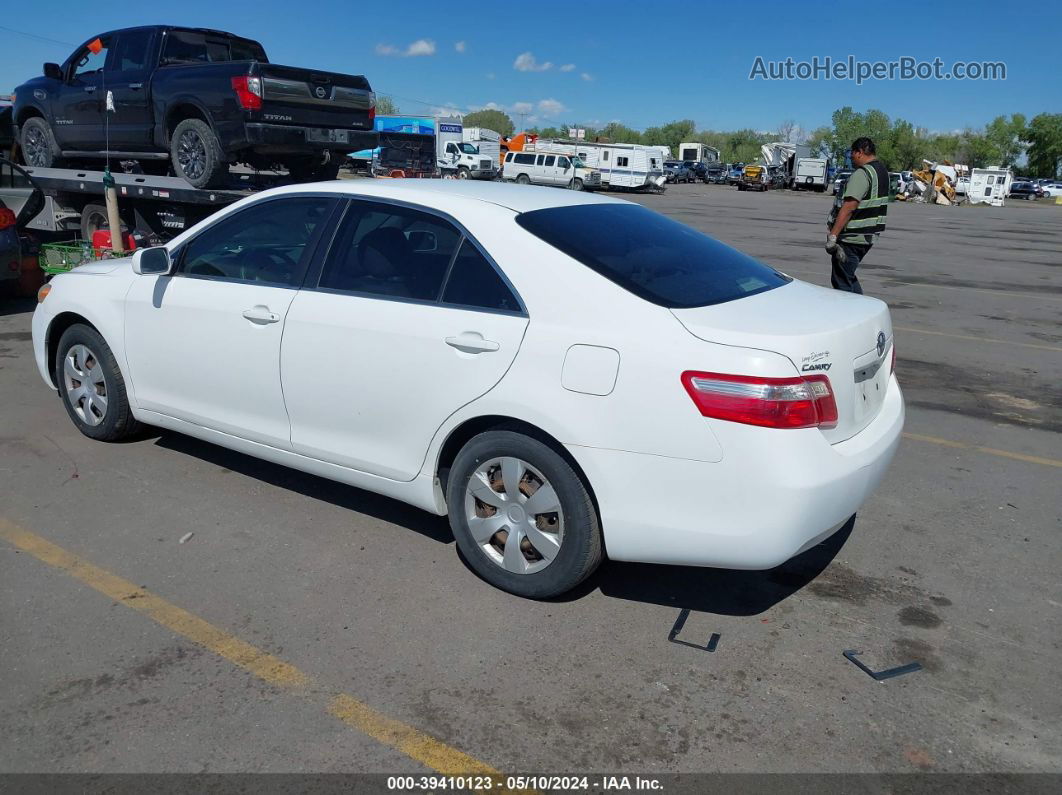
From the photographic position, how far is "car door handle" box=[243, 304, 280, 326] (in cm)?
419

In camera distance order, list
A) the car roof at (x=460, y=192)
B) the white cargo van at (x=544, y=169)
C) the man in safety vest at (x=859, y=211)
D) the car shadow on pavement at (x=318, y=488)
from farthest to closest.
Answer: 1. the white cargo van at (x=544, y=169)
2. the man in safety vest at (x=859, y=211)
3. the car shadow on pavement at (x=318, y=488)
4. the car roof at (x=460, y=192)

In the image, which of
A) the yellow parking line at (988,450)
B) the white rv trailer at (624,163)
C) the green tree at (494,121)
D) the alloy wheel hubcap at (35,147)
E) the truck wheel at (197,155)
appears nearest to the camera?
the yellow parking line at (988,450)

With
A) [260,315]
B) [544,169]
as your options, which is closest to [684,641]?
[260,315]

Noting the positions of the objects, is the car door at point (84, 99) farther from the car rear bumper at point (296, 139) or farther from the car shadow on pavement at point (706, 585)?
the car shadow on pavement at point (706, 585)

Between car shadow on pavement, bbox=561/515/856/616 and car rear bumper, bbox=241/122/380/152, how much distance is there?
6.92m

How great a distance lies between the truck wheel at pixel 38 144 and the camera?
11.4m

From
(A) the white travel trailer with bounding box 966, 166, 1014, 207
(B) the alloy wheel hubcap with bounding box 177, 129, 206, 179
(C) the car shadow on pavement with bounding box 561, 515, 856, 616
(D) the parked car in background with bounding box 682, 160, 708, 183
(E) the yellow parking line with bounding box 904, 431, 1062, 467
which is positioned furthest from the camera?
(D) the parked car in background with bounding box 682, 160, 708, 183

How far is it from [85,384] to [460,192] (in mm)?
2789

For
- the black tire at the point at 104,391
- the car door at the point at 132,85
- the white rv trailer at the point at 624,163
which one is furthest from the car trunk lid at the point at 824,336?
the white rv trailer at the point at 624,163

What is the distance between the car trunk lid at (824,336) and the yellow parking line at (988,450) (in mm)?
2265

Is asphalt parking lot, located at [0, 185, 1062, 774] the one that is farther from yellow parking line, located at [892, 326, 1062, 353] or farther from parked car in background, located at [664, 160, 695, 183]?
parked car in background, located at [664, 160, 695, 183]

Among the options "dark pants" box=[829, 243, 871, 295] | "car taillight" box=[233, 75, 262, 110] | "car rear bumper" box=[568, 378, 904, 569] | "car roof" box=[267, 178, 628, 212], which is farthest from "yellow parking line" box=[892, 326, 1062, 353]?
"car taillight" box=[233, 75, 262, 110]

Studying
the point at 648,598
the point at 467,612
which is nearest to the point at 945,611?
the point at 648,598

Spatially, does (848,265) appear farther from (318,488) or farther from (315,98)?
(315,98)
